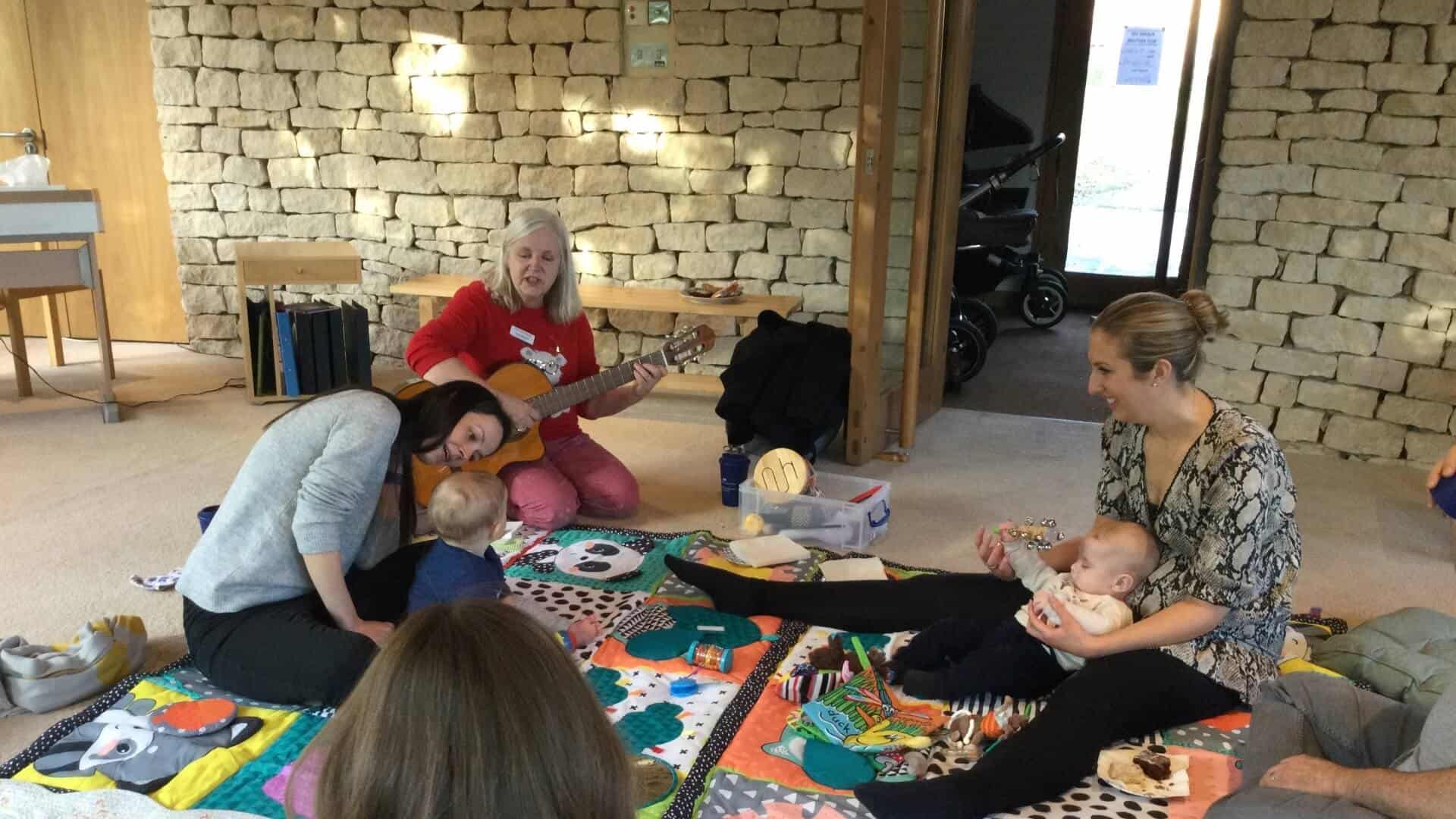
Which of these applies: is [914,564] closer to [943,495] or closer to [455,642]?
[943,495]

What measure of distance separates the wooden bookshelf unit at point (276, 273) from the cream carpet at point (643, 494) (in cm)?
17

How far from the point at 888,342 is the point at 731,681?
2245 millimetres

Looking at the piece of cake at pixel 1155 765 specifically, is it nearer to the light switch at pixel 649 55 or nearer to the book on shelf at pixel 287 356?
the light switch at pixel 649 55

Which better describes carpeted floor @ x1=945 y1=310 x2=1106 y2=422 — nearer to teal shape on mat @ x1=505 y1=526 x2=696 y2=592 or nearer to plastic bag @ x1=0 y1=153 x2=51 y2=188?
teal shape on mat @ x1=505 y1=526 x2=696 y2=592

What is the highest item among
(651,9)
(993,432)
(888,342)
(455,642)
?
(651,9)

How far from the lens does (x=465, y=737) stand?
0.97 metres

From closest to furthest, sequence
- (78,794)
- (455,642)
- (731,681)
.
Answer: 1. (455,642)
2. (78,794)
3. (731,681)

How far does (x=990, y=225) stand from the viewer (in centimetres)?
603

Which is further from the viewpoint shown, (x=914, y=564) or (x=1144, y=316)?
(x=914, y=564)

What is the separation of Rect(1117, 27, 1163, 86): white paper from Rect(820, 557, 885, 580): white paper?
194 inches

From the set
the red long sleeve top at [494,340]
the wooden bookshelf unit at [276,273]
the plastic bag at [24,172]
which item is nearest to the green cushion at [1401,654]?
the red long sleeve top at [494,340]

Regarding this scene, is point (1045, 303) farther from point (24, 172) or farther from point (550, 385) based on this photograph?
point (24, 172)

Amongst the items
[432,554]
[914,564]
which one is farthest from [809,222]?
[432,554]

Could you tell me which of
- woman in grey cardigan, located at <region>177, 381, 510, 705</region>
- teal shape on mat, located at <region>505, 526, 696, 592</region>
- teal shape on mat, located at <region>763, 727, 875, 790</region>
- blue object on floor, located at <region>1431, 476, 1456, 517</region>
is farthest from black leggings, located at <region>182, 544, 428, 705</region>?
blue object on floor, located at <region>1431, 476, 1456, 517</region>
